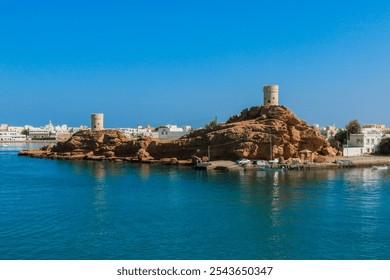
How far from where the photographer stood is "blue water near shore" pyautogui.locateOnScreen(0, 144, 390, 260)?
15.1m

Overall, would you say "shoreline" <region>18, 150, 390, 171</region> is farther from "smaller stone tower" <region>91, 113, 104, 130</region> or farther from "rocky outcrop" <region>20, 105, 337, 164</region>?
"smaller stone tower" <region>91, 113, 104, 130</region>

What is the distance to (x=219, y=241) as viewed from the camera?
52.7 feet

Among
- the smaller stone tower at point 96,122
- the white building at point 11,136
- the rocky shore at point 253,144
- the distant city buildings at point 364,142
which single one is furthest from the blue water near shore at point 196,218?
the white building at point 11,136

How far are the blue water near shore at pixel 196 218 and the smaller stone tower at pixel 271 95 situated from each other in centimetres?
1639

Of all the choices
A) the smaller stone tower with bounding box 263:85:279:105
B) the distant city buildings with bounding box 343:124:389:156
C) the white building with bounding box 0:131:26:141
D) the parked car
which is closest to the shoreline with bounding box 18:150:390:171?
the parked car

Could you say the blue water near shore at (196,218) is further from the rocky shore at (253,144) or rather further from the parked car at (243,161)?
the rocky shore at (253,144)

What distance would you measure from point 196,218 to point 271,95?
101ft

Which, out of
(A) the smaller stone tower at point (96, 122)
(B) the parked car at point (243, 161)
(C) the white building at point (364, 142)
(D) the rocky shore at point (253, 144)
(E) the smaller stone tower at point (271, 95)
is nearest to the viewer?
(B) the parked car at point (243, 161)

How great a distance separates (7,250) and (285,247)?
895cm

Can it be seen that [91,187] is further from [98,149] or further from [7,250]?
[98,149]

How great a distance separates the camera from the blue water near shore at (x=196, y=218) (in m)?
15.1

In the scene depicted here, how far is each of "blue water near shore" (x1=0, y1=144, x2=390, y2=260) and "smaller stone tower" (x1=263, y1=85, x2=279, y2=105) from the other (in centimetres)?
1639
